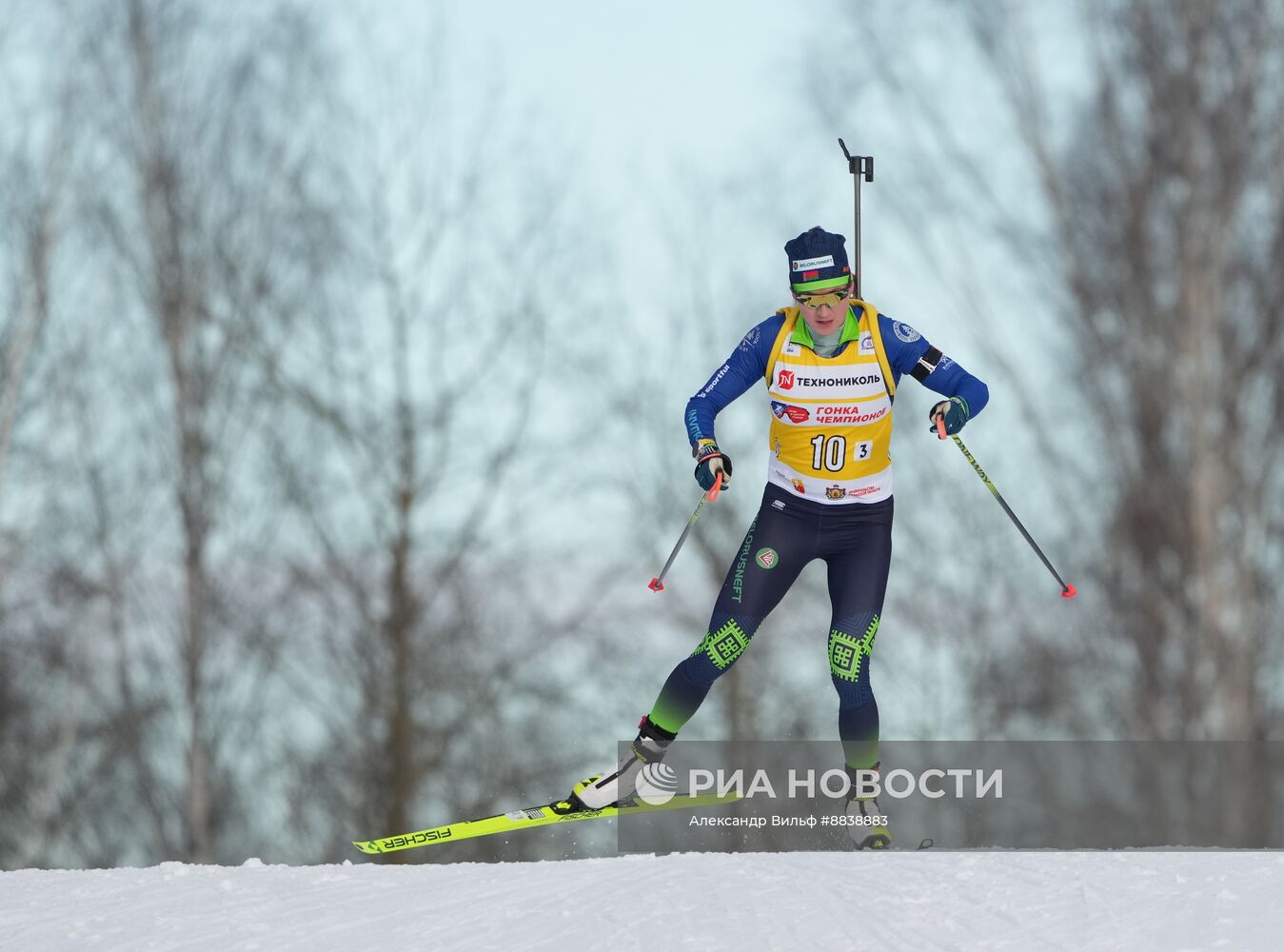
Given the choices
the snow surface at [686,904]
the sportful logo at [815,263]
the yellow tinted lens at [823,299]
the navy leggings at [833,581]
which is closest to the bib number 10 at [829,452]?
the navy leggings at [833,581]

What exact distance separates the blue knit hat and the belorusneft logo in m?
1.87

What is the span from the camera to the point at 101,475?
45.6 ft

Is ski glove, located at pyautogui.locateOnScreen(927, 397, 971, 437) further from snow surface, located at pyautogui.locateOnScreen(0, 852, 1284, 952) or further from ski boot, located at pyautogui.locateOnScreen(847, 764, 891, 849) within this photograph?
snow surface, located at pyautogui.locateOnScreen(0, 852, 1284, 952)

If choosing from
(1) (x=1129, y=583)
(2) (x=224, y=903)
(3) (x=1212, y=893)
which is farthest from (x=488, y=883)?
(1) (x=1129, y=583)

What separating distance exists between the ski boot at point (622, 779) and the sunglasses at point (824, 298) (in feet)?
5.78

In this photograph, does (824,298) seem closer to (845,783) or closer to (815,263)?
(815,263)

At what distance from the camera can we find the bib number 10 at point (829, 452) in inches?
232

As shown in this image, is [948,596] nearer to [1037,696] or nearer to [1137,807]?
[1037,696]

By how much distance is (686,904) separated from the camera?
4980 millimetres

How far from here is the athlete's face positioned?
5805mm

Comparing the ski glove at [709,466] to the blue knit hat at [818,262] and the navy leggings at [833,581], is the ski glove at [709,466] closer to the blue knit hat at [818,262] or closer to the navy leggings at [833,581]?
the navy leggings at [833,581]

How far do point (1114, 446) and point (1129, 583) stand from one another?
1.13 metres

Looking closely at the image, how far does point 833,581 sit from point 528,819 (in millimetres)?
1666

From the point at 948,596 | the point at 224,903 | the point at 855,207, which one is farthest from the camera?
the point at 948,596
